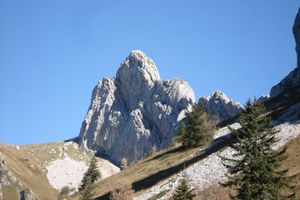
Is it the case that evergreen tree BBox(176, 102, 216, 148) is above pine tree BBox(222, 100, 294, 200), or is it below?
above

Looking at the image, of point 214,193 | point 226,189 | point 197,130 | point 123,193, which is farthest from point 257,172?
point 197,130

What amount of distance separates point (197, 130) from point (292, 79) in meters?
45.8

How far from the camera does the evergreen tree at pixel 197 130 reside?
7275 centimetres

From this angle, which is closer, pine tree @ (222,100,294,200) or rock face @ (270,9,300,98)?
pine tree @ (222,100,294,200)

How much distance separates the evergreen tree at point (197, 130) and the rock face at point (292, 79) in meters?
33.9

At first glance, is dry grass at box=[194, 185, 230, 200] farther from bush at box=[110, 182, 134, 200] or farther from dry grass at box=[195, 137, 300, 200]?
bush at box=[110, 182, 134, 200]

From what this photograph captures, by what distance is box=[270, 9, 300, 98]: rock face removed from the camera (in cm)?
10465

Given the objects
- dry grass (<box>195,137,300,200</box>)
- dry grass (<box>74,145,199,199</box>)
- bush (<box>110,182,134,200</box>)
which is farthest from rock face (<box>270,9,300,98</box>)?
dry grass (<box>195,137,300,200</box>)

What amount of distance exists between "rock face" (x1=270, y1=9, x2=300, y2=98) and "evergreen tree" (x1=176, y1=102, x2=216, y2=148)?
111ft

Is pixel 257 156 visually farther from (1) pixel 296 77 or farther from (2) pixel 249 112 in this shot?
(1) pixel 296 77

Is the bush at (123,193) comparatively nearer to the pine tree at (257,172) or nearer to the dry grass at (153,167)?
the dry grass at (153,167)

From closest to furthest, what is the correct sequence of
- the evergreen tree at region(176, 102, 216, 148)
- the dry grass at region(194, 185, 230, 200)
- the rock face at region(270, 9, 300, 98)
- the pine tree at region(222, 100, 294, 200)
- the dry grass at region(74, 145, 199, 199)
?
the pine tree at region(222, 100, 294, 200)
the dry grass at region(194, 185, 230, 200)
the dry grass at region(74, 145, 199, 199)
the evergreen tree at region(176, 102, 216, 148)
the rock face at region(270, 9, 300, 98)

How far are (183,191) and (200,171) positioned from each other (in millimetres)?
17139

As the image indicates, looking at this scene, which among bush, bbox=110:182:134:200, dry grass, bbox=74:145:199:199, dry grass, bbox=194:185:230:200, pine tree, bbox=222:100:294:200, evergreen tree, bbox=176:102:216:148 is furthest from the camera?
evergreen tree, bbox=176:102:216:148
